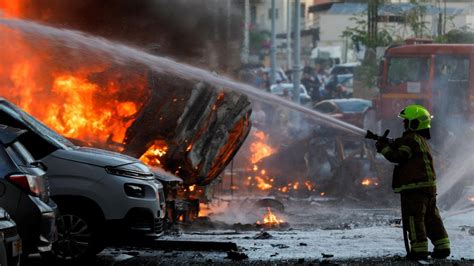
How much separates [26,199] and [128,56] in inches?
294

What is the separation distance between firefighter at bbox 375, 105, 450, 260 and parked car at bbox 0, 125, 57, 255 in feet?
11.3

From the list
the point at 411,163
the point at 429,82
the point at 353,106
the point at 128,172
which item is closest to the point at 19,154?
the point at 128,172

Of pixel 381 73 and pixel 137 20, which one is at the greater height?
pixel 137 20

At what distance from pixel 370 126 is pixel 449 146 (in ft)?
26.0

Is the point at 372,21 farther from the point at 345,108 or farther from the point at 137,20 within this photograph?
the point at 137,20

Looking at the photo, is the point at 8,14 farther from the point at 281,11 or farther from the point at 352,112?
the point at 281,11

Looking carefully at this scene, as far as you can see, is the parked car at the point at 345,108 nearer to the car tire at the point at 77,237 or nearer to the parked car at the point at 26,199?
the car tire at the point at 77,237

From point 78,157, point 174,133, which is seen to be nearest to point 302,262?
point 78,157

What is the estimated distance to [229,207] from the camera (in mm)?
17656

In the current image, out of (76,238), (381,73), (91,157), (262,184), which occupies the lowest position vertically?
(262,184)

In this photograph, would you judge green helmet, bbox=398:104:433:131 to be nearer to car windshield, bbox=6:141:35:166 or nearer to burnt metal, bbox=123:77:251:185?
car windshield, bbox=6:141:35:166

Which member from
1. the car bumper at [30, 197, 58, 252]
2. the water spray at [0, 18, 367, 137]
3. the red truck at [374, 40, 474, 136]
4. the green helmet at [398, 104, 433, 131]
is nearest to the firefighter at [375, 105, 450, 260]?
the green helmet at [398, 104, 433, 131]

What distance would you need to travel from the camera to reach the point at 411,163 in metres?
10.8

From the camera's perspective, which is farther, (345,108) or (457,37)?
(457,37)
